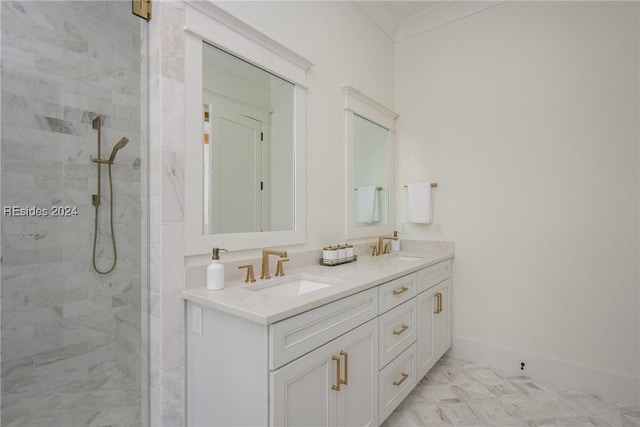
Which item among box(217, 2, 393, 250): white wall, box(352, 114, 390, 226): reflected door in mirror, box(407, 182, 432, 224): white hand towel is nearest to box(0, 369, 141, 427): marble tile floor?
box(217, 2, 393, 250): white wall

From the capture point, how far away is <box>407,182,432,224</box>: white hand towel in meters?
2.75

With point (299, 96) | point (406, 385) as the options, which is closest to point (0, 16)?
point (299, 96)

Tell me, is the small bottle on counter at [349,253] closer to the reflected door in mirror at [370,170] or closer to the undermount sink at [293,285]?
the reflected door in mirror at [370,170]

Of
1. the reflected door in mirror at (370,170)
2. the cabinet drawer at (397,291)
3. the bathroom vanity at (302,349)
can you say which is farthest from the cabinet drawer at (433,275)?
the reflected door in mirror at (370,170)

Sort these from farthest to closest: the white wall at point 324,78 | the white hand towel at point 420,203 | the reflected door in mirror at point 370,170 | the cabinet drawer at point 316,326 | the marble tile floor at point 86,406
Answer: the white hand towel at point 420,203 < the reflected door in mirror at point 370,170 < the white wall at point 324,78 < the marble tile floor at point 86,406 < the cabinet drawer at point 316,326

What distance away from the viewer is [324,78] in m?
2.22

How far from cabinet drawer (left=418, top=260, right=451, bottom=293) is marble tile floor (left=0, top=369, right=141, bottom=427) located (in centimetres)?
166

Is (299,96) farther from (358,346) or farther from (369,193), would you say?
(358,346)

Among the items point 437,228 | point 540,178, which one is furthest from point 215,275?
point 540,178

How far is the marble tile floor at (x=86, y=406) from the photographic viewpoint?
1.20m

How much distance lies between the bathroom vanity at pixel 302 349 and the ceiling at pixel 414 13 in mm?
2196

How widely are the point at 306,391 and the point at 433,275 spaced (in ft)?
4.65

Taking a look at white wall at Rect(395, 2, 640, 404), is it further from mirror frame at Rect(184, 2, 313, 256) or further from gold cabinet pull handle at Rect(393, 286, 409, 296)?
mirror frame at Rect(184, 2, 313, 256)

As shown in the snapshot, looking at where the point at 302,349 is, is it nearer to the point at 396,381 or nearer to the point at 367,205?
the point at 396,381
